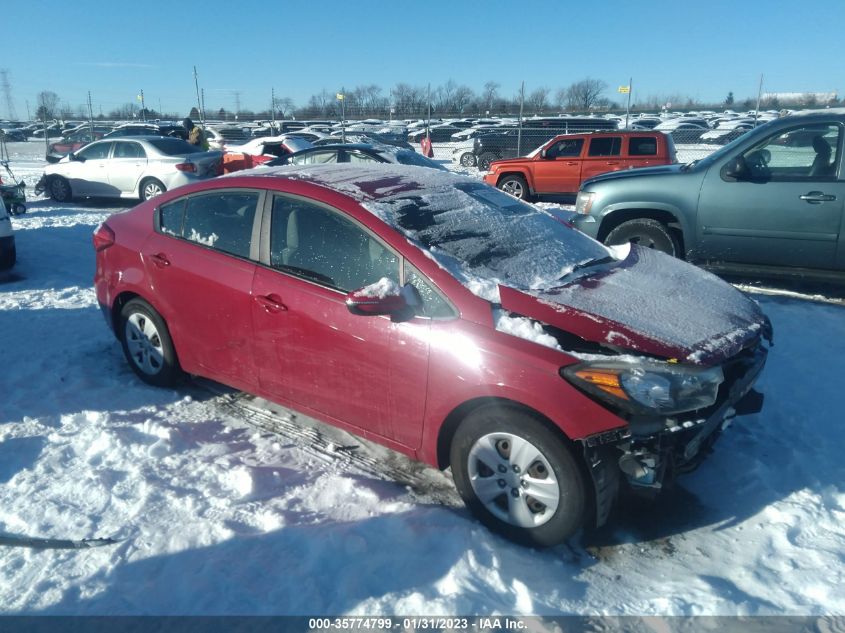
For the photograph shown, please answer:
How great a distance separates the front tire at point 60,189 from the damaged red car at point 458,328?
11403mm

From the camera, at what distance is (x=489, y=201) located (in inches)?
158

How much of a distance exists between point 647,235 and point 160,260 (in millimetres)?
4944

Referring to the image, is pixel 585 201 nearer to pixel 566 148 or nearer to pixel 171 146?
pixel 566 148

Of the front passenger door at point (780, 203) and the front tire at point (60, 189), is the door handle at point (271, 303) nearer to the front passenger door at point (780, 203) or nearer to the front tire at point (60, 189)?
the front passenger door at point (780, 203)

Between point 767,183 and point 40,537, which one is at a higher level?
point 767,183

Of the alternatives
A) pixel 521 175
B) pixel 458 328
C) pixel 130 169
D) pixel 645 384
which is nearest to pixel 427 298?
pixel 458 328

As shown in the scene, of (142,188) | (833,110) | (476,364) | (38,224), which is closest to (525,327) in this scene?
(476,364)

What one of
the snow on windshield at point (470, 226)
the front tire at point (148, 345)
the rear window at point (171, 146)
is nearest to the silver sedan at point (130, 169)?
the rear window at point (171, 146)

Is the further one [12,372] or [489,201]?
[12,372]

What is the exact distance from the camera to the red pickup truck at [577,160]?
1362 centimetres

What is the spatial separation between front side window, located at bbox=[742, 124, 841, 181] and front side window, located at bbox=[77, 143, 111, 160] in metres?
12.7

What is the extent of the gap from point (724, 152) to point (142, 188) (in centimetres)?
1139

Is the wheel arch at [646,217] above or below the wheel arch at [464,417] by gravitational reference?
above

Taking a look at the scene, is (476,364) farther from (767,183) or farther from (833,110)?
(833,110)
